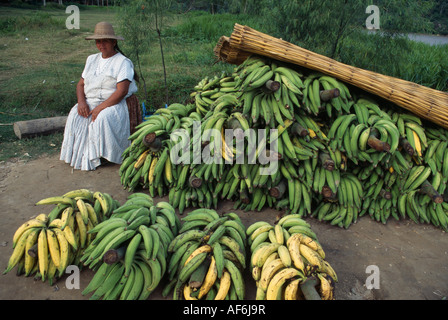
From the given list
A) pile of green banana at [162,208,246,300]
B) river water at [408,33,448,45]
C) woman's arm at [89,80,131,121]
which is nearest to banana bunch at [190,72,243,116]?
woman's arm at [89,80,131,121]

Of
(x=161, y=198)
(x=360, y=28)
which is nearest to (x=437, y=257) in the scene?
(x=161, y=198)

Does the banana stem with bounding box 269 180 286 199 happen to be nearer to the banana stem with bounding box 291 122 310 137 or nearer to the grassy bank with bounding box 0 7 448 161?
the banana stem with bounding box 291 122 310 137

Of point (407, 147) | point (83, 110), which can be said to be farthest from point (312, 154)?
point (83, 110)

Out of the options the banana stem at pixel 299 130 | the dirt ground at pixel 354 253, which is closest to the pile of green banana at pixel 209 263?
the dirt ground at pixel 354 253

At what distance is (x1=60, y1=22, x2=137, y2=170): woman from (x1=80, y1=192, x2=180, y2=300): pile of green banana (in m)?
2.49

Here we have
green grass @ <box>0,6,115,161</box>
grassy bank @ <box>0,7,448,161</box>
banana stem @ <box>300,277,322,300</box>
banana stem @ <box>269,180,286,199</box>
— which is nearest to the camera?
banana stem @ <box>300,277,322,300</box>

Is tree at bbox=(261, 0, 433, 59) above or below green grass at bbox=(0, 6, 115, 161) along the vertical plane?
above

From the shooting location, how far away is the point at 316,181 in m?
3.26

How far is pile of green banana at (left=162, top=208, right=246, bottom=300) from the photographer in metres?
2.27

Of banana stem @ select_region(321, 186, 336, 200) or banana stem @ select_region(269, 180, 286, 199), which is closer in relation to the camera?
banana stem @ select_region(321, 186, 336, 200)

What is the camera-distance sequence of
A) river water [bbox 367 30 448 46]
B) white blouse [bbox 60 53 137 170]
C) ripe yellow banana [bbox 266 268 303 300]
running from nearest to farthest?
1. ripe yellow banana [bbox 266 268 303 300]
2. white blouse [bbox 60 53 137 170]
3. river water [bbox 367 30 448 46]

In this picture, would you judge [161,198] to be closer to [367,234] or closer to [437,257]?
[367,234]

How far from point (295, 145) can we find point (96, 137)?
2.98 metres

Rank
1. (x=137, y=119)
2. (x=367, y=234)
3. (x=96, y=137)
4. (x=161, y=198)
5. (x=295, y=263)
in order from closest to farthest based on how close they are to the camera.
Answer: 1. (x=295, y=263)
2. (x=367, y=234)
3. (x=161, y=198)
4. (x=96, y=137)
5. (x=137, y=119)
